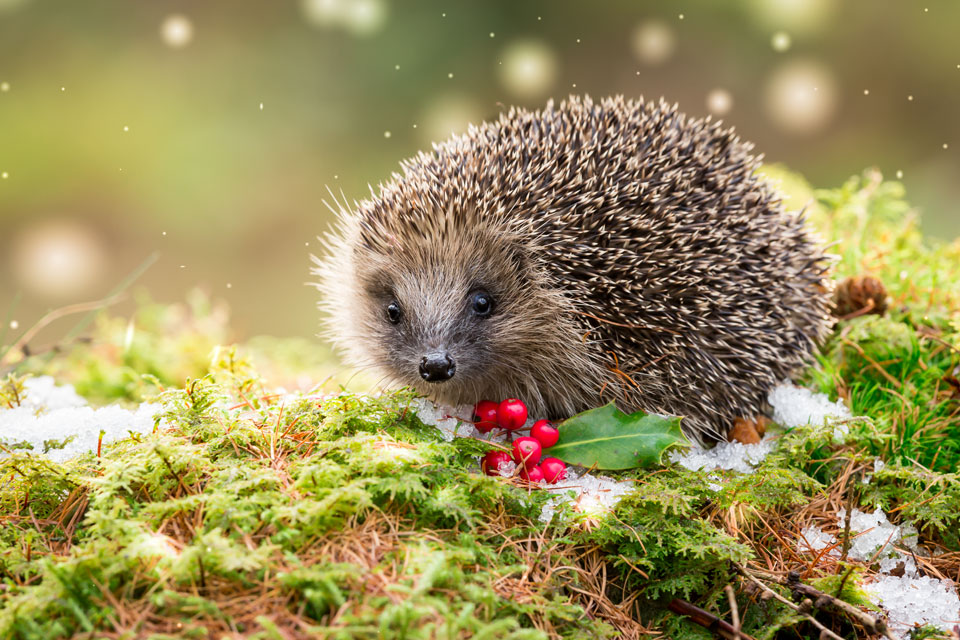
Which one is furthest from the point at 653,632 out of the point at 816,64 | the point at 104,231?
the point at 104,231

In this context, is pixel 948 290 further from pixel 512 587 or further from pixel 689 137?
pixel 512 587

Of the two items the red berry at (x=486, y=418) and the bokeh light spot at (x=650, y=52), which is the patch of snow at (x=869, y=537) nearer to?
the red berry at (x=486, y=418)

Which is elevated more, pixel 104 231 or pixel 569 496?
pixel 104 231

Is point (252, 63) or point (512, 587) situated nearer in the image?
point (512, 587)

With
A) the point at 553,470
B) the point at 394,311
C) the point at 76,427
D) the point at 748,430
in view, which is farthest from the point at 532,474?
the point at 76,427

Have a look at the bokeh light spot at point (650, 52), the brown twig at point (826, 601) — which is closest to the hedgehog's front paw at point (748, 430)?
the brown twig at point (826, 601)
